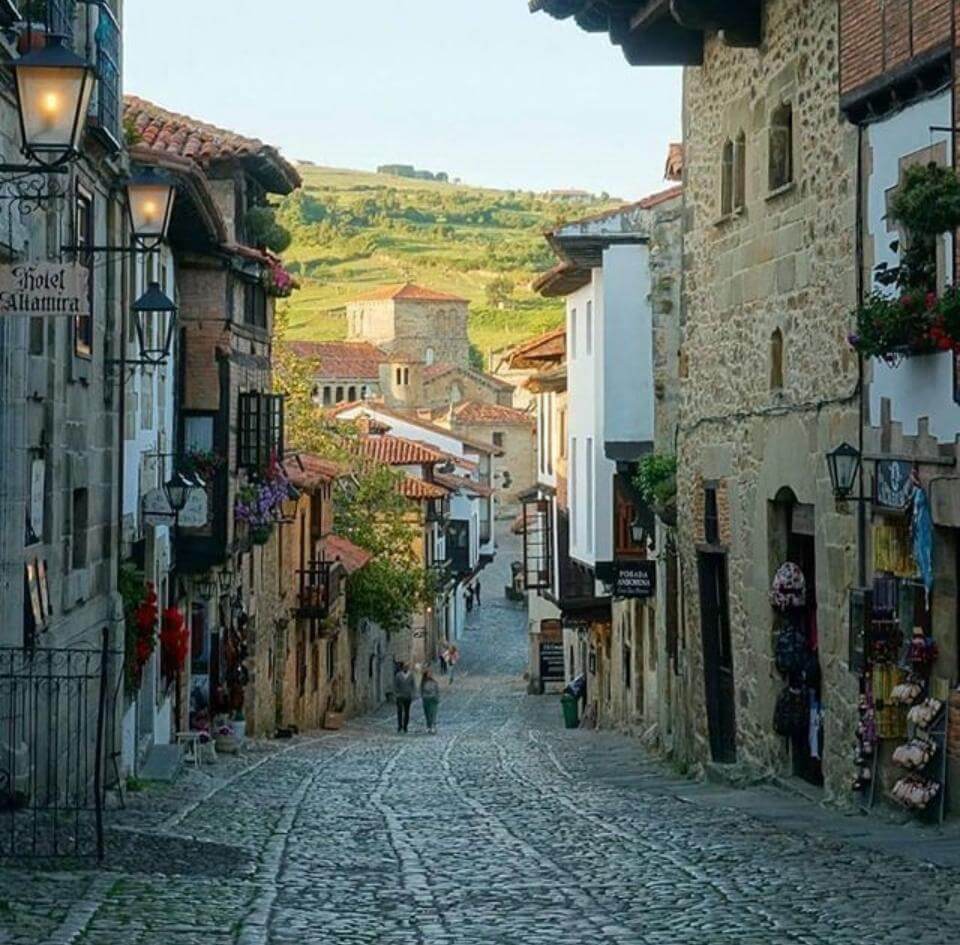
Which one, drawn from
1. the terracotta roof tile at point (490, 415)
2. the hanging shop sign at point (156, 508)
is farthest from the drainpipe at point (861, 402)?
the terracotta roof tile at point (490, 415)

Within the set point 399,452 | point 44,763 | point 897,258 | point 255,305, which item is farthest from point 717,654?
point 399,452

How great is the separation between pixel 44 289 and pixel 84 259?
6.21 m

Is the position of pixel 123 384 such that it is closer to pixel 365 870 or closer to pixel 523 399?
pixel 365 870

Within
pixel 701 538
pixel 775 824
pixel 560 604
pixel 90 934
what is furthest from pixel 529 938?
pixel 560 604

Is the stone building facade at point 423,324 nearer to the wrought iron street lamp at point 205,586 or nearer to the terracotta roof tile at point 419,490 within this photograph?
the terracotta roof tile at point 419,490

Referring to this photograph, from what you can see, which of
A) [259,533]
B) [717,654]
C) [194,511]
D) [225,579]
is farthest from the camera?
[225,579]

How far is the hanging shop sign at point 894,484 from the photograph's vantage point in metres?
16.0

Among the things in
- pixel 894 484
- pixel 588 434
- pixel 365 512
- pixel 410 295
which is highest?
pixel 410 295

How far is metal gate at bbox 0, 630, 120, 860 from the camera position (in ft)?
44.3

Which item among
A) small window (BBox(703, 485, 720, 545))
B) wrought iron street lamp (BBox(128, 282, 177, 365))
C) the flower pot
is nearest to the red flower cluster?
wrought iron street lamp (BBox(128, 282, 177, 365))

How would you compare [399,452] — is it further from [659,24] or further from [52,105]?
[52,105]

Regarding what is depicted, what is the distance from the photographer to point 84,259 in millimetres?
19266

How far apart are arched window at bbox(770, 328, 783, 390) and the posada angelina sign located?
868 cm

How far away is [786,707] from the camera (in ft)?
64.6
